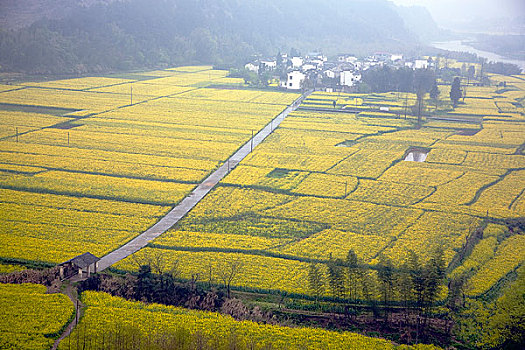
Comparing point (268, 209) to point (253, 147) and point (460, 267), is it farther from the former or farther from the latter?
point (253, 147)

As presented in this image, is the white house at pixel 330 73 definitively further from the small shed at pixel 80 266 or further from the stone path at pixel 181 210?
the small shed at pixel 80 266

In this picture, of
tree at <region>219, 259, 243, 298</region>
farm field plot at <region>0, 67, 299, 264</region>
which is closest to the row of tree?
tree at <region>219, 259, 243, 298</region>

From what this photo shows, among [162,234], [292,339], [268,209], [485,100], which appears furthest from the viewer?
[485,100]

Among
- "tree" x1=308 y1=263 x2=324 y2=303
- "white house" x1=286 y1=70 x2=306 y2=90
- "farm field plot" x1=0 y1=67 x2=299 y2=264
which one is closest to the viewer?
"tree" x1=308 y1=263 x2=324 y2=303

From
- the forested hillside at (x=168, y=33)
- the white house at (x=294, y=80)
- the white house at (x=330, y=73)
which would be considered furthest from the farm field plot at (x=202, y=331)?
the forested hillside at (x=168, y=33)

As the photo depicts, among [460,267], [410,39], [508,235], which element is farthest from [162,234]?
[410,39]

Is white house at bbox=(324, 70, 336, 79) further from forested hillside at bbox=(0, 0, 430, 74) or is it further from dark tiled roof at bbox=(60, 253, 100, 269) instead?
dark tiled roof at bbox=(60, 253, 100, 269)

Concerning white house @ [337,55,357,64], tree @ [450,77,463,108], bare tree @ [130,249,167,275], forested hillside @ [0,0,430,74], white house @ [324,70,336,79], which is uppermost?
forested hillside @ [0,0,430,74]
